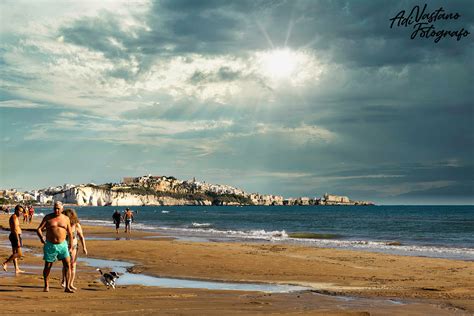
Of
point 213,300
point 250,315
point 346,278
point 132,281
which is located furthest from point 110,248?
point 250,315

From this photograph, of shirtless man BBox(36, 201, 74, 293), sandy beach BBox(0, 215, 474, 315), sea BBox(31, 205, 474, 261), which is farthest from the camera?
sea BBox(31, 205, 474, 261)

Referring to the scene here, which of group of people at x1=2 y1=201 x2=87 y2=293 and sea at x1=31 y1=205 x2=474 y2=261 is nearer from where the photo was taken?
group of people at x1=2 y1=201 x2=87 y2=293

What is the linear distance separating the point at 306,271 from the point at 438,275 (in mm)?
4891

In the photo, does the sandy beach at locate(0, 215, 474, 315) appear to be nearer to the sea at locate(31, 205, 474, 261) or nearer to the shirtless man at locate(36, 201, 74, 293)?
the shirtless man at locate(36, 201, 74, 293)

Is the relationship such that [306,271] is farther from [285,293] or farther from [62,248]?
[62,248]

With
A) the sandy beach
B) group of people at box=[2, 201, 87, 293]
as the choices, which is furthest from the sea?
group of people at box=[2, 201, 87, 293]

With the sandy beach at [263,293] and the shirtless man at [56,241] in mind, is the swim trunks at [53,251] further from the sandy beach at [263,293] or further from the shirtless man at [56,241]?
the sandy beach at [263,293]

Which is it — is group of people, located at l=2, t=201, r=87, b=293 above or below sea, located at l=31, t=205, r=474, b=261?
above

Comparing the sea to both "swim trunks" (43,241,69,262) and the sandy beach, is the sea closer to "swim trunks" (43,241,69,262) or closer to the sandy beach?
the sandy beach

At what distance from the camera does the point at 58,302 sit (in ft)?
35.7

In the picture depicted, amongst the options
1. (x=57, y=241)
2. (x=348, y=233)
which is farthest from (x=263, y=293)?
(x=348, y=233)

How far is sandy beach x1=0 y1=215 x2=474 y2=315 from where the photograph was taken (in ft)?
35.6

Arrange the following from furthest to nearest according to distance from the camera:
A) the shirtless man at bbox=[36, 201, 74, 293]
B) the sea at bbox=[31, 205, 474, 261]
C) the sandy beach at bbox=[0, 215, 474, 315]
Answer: the sea at bbox=[31, 205, 474, 261] < the shirtless man at bbox=[36, 201, 74, 293] < the sandy beach at bbox=[0, 215, 474, 315]

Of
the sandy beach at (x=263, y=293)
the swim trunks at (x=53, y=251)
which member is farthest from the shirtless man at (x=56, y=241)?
the sandy beach at (x=263, y=293)
